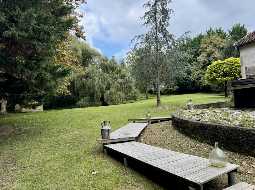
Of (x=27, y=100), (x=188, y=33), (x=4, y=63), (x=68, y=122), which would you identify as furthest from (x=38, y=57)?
(x=188, y=33)

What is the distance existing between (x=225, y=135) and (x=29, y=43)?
23.7 ft

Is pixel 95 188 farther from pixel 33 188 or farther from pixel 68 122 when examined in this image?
pixel 68 122

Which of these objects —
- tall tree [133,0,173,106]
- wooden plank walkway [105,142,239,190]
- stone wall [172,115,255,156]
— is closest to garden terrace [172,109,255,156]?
stone wall [172,115,255,156]

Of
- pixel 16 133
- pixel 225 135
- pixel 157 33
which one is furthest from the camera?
pixel 157 33

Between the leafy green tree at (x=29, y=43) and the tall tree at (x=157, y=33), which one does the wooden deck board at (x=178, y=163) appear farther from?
the tall tree at (x=157, y=33)

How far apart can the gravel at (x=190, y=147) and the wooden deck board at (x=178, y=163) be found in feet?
1.41

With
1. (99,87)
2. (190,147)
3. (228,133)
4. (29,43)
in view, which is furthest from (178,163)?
(99,87)

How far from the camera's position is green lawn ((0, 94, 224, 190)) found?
22.8 ft

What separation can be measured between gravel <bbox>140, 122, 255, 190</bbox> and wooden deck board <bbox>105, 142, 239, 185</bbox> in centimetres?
43

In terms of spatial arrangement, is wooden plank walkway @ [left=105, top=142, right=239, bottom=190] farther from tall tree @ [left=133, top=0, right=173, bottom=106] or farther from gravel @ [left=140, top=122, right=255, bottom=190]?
tall tree @ [left=133, top=0, right=173, bottom=106]

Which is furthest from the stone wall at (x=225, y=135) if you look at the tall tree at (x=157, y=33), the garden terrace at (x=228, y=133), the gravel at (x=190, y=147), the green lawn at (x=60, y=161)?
the tall tree at (x=157, y=33)

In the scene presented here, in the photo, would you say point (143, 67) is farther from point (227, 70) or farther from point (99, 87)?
point (227, 70)

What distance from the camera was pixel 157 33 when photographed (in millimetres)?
21891

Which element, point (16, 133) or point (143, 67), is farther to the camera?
point (143, 67)
